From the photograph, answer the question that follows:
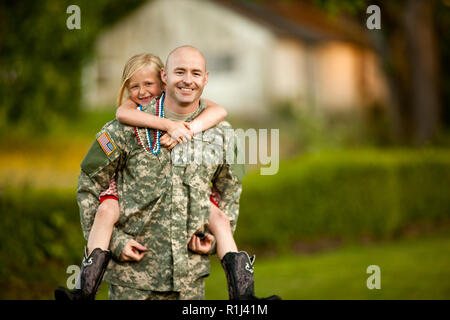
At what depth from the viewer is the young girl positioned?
10.7 feet

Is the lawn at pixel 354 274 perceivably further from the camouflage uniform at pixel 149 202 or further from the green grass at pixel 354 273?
the camouflage uniform at pixel 149 202

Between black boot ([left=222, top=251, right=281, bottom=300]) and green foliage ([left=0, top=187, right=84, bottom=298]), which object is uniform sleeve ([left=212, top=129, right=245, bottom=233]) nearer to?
black boot ([left=222, top=251, right=281, bottom=300])

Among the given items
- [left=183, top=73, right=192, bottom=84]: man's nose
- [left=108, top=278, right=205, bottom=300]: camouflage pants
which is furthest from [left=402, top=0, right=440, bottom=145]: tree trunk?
[left=183, top=73, right=192, bottom=84]: man's nose

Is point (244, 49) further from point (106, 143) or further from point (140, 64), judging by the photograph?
point (106, 143)

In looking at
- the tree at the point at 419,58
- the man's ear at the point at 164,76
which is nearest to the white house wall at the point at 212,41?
the tree at the point at 419,58

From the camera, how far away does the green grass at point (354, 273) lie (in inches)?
261

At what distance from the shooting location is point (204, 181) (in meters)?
3.46

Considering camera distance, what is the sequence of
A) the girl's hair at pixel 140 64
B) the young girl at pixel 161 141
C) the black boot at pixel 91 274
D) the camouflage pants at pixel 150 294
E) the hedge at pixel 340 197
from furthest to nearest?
the hedge at pixel 340 197, the girl's hair at pixel 140 64, the camouflage pants at pixel 150 294, the young girl at pixel 161 141, the black boot at pixel 91 274

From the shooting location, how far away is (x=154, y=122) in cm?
328

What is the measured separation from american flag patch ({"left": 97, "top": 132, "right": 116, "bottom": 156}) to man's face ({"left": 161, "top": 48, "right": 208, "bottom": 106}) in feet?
1.53

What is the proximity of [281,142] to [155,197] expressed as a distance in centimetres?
1359

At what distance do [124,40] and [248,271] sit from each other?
21047mm
